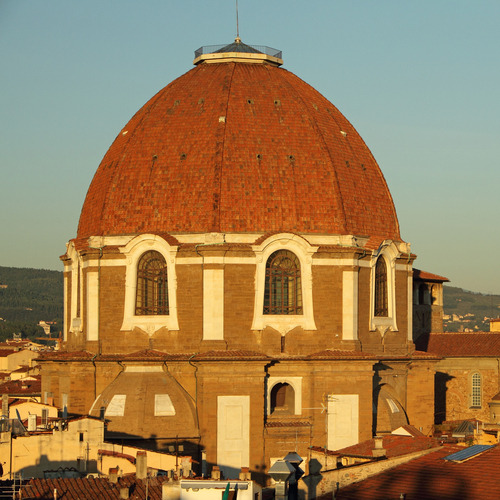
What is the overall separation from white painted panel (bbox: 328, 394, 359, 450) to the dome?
6.93m

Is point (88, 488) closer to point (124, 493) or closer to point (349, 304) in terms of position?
point (124, 493)

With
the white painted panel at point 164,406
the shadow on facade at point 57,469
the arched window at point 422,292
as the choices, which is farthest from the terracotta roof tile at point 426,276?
the shadow on facade at point 57,469

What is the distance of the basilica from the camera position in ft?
186

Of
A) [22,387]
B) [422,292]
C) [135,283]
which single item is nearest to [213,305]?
[135,283]

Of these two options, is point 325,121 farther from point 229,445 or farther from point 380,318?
point 229,445

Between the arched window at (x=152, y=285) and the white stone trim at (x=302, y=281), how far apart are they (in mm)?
3962

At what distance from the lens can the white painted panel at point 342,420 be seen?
188 feet

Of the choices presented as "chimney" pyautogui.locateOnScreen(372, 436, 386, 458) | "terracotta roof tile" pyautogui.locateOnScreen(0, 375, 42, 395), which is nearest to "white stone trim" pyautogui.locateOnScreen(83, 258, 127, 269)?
"terracotta roof tile" pyautogui.locateOnScreen(0, 375, 42, 395)

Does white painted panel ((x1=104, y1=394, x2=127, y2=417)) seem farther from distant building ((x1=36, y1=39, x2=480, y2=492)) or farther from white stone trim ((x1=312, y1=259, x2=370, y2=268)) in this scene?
white stone trim ((x1=312, y1=259, x2=370, y2=268))

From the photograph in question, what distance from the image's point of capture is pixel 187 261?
58.2 metres

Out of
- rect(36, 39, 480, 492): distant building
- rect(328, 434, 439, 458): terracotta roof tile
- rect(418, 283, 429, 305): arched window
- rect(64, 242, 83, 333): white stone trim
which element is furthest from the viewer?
rect(418, 283, 429, 305): arched window

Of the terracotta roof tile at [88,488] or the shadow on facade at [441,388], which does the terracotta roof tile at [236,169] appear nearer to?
the shadow on facade at [441,388]

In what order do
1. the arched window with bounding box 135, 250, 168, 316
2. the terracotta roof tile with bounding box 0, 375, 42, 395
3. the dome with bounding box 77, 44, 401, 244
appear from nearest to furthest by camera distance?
the dome with bounding box 77, 44, 401, 244, the arched window with bounding box 135, 250, 168, 316, the terracotta roof tile with bounding box 0, 375, 42, 395

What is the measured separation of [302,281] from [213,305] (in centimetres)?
385
